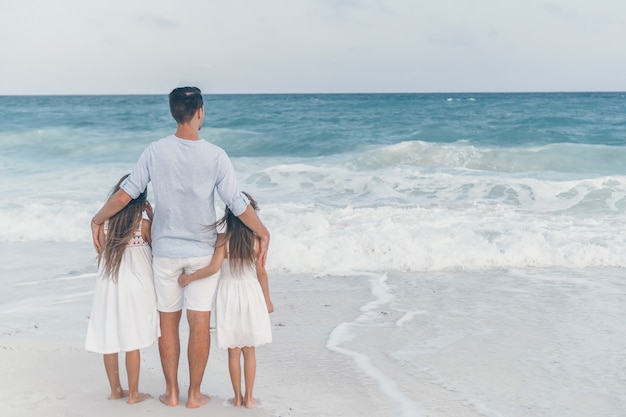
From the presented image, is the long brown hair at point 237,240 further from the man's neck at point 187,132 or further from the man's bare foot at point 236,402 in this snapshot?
the man's bare foot at point 236,402

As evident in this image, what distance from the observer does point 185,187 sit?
11.4 ft

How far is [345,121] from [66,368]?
81.7 feet

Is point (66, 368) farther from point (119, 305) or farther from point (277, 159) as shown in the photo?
point (277, 159)

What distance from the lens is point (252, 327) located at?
3.67 meters

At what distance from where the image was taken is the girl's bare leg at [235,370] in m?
3.75

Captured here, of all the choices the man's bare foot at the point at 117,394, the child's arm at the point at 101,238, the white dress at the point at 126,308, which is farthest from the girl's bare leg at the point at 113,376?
the child's arm at the point at 101,238

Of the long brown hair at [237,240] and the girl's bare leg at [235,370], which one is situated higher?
the long brown hair at [237,240]

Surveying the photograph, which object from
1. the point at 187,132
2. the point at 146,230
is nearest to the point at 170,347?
the point at 146,230

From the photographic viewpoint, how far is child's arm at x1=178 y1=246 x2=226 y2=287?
11.6ft

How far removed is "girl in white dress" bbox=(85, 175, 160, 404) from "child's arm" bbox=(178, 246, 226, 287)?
220mm

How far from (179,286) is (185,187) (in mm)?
503

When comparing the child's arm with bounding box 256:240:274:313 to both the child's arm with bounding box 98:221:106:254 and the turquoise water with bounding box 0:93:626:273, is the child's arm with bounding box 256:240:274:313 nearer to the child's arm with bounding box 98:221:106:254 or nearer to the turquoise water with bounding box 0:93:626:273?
the child's arm with bounding box 98:221:106:254

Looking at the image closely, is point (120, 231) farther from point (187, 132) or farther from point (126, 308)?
point (187, 132)

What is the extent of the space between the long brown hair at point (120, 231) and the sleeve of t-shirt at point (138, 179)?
0.35 ft
